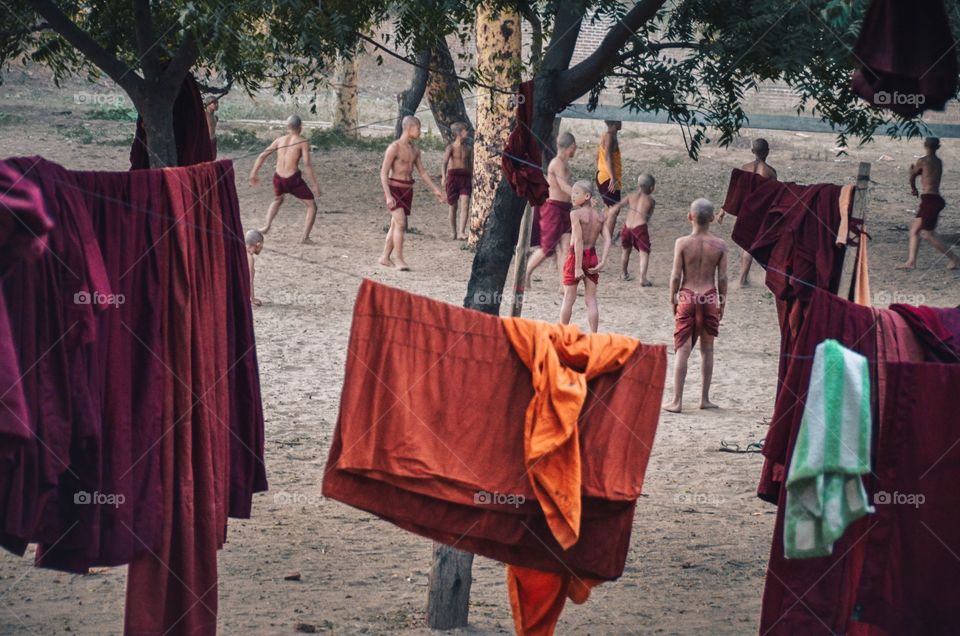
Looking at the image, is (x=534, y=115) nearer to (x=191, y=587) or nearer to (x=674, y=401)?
(x=191, y=587)

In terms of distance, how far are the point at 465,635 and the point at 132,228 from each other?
313 cm

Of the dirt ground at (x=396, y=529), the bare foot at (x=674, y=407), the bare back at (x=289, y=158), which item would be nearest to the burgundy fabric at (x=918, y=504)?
the dirt ground at (x=396, y=529)

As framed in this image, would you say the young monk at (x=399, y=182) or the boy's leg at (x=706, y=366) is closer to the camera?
the boy's leg at (x=706, y=366)

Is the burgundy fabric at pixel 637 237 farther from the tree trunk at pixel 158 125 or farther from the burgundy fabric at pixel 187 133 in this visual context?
the tree trunk at pixel 158 125

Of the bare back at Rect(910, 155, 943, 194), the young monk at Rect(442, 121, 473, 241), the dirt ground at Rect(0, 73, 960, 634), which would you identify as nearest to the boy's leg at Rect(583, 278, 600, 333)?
the dirt ground at Rect(0, 73, 960, 634)

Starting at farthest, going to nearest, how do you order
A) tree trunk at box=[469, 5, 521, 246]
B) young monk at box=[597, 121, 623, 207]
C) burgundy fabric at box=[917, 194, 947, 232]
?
tree trunk at box=[469, 5, 521, 246] → young monk at box=[597, 121, 623, 207] → burgundy fabric at box=[917, 194, 947, 232]

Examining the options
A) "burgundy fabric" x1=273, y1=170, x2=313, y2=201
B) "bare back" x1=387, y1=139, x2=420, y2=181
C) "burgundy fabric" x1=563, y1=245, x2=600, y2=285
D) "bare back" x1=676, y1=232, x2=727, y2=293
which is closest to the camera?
"bare back" x1=676, y1=232, x2=727, y2=293

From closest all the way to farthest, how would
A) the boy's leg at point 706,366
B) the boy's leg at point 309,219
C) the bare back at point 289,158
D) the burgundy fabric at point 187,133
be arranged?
the burgundy fabric at point 187,133, the boy's leg at point 706,366, the bare back at point 289,158, the boy's leg at point 309,219

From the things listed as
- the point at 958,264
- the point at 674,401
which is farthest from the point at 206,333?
the point at 958,264

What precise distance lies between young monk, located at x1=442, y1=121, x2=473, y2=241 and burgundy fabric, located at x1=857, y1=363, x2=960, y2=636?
12.1 metres

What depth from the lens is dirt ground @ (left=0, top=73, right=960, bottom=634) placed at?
6422 mm

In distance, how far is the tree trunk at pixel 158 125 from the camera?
6082 mm

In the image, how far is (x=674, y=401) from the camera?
9797mm

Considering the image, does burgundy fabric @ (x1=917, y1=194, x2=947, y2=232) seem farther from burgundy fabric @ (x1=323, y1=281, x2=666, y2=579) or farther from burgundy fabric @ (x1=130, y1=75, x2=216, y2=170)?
burgundy fabric @ (x1=323, y1=281, x2=666, y2=579)
